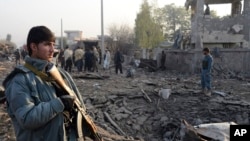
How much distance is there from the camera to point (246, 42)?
77.0 ft

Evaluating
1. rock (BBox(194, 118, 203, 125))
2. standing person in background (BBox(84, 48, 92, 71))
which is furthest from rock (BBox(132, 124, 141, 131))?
standing person in background (BBox(84, 48, 92, 71))

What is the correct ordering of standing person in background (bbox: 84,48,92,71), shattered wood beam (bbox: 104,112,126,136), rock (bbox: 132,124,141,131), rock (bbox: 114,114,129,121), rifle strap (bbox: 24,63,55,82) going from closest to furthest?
rifle strap (bbox: 24,63,55,82) → shattered wood beam (bbox: 104,112,126,136) → rock (bbox: 132,124,141,131) → rock (bbox: 114,114,129,121) → standing person in background (bbox: 84,48,92,71)

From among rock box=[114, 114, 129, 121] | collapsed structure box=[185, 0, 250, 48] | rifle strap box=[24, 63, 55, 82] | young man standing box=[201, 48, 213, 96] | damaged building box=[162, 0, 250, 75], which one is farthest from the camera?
collapsed structure box=[185, 0, 250, 48]

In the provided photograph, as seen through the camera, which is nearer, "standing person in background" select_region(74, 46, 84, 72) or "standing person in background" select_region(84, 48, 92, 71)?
"standing person in background" select_region(84, 48, 92, 71)

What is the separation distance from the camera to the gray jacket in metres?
1.94

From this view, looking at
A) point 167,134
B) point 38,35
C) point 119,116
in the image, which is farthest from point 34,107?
point 119,116

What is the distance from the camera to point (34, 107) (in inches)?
77.0

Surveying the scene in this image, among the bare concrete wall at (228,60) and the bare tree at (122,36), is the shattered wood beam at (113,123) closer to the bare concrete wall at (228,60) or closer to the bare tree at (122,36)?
the bare concrete wall at (228,60)

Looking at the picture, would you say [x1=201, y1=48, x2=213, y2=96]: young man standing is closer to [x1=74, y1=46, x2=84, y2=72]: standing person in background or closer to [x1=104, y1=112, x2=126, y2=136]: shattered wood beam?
[x1=104, y1=112, x2=126, y2=136]: shattered wood beam

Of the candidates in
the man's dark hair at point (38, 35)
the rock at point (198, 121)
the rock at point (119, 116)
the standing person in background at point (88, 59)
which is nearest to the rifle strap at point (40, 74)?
the man's dark hair at point (38, 35)

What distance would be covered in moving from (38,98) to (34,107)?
8 cm

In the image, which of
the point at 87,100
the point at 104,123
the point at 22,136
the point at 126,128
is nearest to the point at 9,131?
the point at 104,123

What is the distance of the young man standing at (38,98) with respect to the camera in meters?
1.95

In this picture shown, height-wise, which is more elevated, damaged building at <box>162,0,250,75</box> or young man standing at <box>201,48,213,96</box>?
damaged building at <box>162,0,250,75</box>
